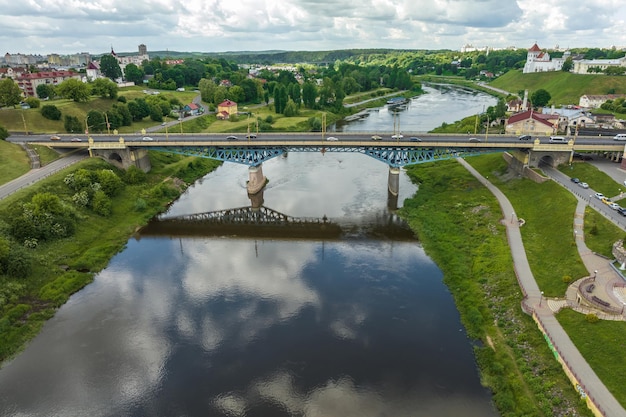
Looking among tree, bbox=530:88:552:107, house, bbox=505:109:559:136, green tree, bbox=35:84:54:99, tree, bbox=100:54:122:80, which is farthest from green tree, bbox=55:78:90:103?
tree, bbox=530:88:552:107

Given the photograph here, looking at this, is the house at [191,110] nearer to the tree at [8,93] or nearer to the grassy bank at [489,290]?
the tree at [8,93]

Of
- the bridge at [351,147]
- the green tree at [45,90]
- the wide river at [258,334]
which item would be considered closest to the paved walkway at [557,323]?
the wide river at [258,334]

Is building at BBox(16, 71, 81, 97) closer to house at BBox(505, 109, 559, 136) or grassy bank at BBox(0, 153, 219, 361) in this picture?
grassy bank at BBox(0, 153, 219, 361)

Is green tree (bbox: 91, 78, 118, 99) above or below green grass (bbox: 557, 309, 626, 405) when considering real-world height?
above

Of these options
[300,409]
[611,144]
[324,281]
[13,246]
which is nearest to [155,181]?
[13,246]

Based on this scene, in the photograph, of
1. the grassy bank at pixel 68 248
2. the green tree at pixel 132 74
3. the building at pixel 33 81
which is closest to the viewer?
the grassy bank at pixel 68 248

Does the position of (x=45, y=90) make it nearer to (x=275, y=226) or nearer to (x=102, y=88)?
(x=102, y=88)
